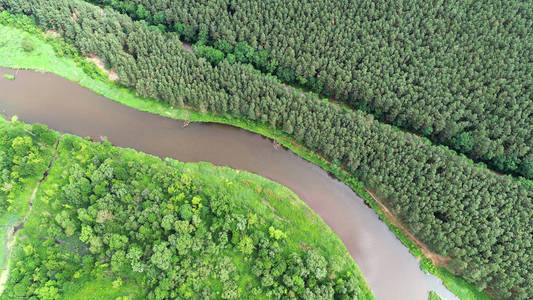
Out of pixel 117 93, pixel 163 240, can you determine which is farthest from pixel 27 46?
pixel 163 240

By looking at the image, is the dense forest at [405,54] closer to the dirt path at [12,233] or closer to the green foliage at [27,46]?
the green foliage at [27,46]

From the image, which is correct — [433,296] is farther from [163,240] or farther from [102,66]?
[102,66]

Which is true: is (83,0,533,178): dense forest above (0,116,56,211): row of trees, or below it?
above

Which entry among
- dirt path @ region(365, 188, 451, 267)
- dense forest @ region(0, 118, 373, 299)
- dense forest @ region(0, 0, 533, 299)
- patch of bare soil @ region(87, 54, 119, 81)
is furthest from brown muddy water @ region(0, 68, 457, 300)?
patch of bare soil @ region(87, 54, 119, 81)

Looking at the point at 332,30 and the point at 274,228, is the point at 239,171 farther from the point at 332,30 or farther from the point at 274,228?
the point at 332,30

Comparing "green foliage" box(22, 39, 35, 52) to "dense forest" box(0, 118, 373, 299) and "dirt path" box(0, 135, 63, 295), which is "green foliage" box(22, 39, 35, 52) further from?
"dirt path" box(0, 135, 63, 295)

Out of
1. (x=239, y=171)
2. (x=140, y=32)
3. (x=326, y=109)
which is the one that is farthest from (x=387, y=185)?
(x=140, y=32)

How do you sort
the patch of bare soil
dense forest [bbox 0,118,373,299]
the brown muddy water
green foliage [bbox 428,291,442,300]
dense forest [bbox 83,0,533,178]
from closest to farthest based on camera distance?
1. dense forest [bbox 0,118,373,299]
2. green foliage [bbox 428,291,442,300]
3. the brown muddy water
4. dense forest [bbox 83,0,533,178]
5. the patch of bare soil
